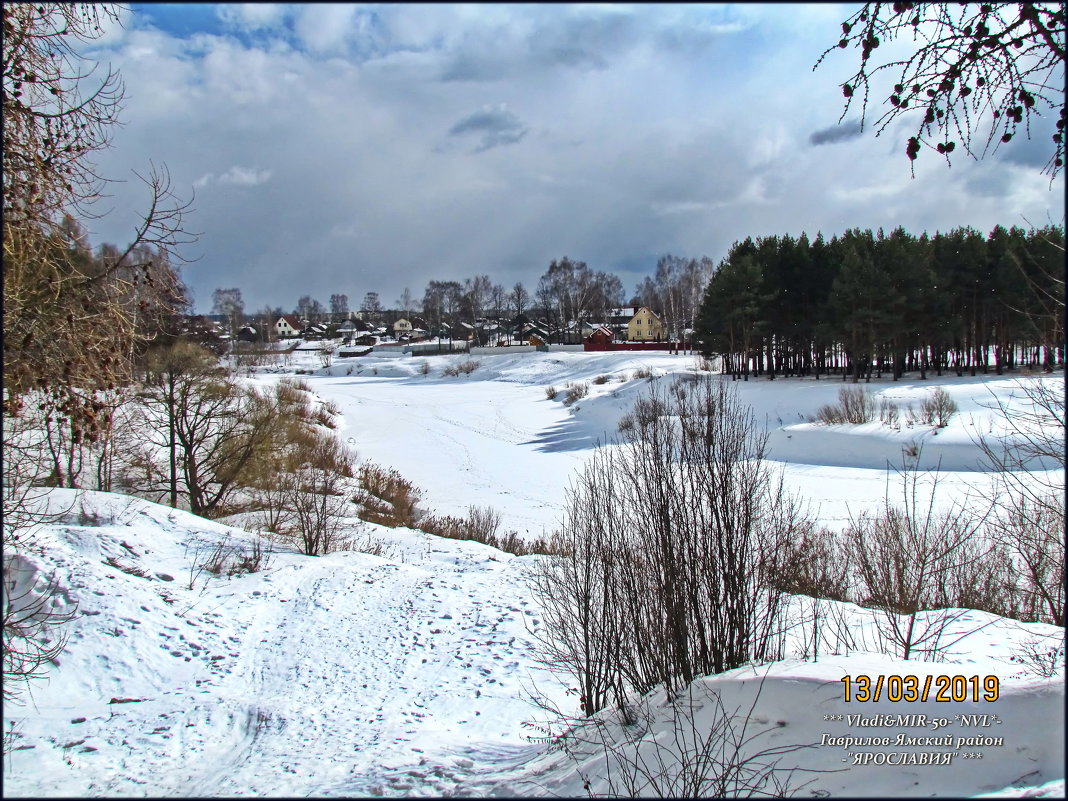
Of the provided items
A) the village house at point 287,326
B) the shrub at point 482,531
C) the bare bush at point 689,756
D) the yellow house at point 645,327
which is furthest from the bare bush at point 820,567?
the village house at point 287,326

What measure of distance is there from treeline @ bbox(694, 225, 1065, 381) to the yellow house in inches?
1546

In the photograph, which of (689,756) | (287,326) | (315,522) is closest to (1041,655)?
(689,756)

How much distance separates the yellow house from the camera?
8775cm

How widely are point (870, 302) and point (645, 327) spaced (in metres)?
54.5

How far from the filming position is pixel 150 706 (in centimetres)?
681

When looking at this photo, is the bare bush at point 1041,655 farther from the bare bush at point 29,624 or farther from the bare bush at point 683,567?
the bare bush at point 29,624

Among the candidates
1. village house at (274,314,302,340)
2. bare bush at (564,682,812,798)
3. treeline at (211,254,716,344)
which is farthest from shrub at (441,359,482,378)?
village house at (274,314,302,340)

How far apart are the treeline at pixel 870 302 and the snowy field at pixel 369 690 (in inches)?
920

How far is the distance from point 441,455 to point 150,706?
74.0ft

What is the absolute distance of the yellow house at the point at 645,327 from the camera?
3455 inches

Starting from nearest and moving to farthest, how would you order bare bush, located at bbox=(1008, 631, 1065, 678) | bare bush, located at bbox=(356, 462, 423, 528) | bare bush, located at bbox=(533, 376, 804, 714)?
bare bush, located at bbox=(1008, 631, 1065, 678) → bare bush, located at bbox=(533, 376, 804, 714) → bare bush, located at bbox=(356, 462, 423, 528)

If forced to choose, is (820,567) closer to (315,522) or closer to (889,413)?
(315,522)

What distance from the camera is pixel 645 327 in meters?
88.9

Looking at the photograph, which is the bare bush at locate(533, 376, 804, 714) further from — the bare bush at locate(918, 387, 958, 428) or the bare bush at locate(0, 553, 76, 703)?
the bare bush at locate(918, 387, 958, 428)
